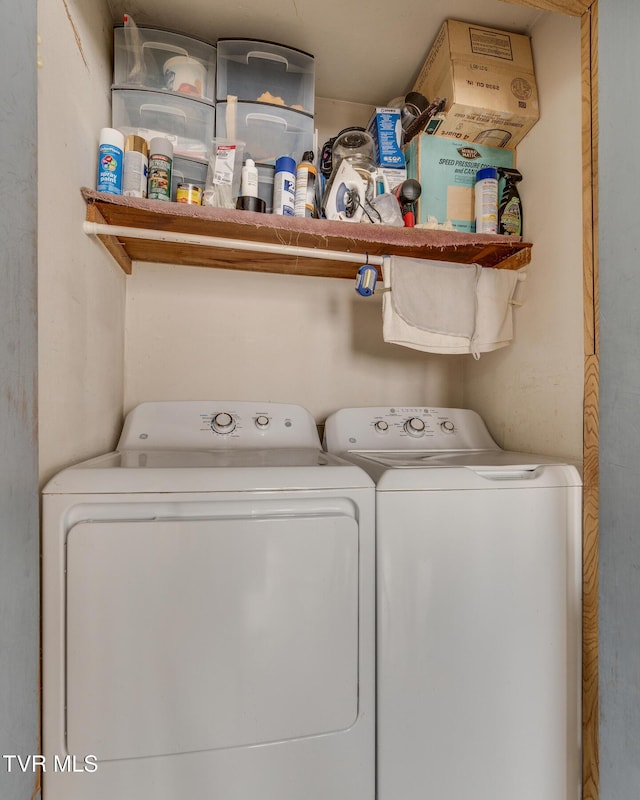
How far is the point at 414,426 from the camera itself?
61.8 inches

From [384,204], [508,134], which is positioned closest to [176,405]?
[384,204]

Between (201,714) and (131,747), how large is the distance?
5.8 inches

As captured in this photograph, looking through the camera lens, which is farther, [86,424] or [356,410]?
[356,410]

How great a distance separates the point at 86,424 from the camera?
1.15 m

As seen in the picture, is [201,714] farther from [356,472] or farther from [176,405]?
[176,405]

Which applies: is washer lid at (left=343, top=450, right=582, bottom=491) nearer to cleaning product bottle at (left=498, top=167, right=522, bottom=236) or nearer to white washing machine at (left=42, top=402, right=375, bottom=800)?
white washing machine at (left=42, top=402, right=375, bottom=800)

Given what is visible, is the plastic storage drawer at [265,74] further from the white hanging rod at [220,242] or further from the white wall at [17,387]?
the white wall at [17,387]

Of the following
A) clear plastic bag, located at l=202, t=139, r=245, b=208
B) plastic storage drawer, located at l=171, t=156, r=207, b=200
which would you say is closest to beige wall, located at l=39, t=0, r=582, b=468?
plastic storage drawer, located at l=171, t=156, r=207, b=200

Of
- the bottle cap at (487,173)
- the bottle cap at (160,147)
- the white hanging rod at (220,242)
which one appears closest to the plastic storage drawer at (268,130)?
the bottle cap at (160,147)

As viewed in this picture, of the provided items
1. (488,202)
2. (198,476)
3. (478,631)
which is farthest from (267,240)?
(478,631)

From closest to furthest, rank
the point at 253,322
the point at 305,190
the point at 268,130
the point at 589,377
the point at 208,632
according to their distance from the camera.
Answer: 1. the point at 208,632
2. the point at 589,377
3. the point at 305,190
4. the point at 268,130
5. the point at 253,322

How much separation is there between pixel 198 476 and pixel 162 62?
1447 mm

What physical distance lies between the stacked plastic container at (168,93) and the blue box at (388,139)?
61 centimetres

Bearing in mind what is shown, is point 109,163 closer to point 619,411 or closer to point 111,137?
point 111,137
